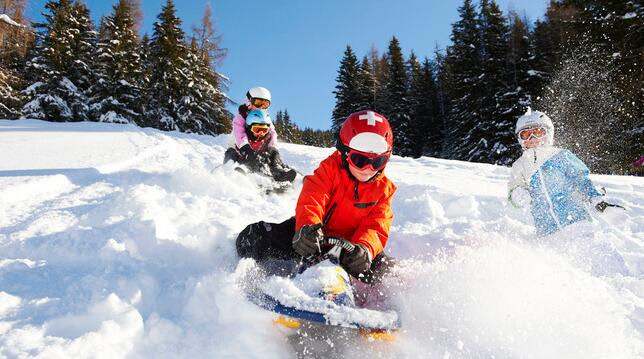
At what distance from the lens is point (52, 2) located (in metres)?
23.3

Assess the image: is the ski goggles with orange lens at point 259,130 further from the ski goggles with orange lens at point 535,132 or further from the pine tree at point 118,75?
the pine tree at point 118,75

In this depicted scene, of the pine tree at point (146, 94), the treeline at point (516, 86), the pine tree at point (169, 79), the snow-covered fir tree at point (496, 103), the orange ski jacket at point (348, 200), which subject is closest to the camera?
the orange ski jacket at point (348, 200)

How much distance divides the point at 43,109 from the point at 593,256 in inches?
1010

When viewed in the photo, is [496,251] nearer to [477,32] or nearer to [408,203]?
[408,203]

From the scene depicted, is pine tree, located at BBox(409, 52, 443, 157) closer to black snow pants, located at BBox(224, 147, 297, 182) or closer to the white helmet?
the white helmet

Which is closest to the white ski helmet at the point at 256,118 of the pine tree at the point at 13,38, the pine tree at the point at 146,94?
the pine tree at the point at 13,38

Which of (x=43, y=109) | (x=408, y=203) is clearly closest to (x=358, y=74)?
(x=43, y=109)

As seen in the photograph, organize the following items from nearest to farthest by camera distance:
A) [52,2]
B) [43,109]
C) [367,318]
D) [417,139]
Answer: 1. [367,318]
2. [43,109]
3. [52,2]
4. [417,139]

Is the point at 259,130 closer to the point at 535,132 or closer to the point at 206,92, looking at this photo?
the point at 535,132

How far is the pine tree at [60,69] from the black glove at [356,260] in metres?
24.5

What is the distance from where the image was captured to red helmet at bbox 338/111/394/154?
2695mm

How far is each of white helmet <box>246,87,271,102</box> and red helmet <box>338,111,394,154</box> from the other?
4.18m

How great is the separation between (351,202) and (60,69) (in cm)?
2531

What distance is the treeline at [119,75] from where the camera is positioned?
2211 cm
